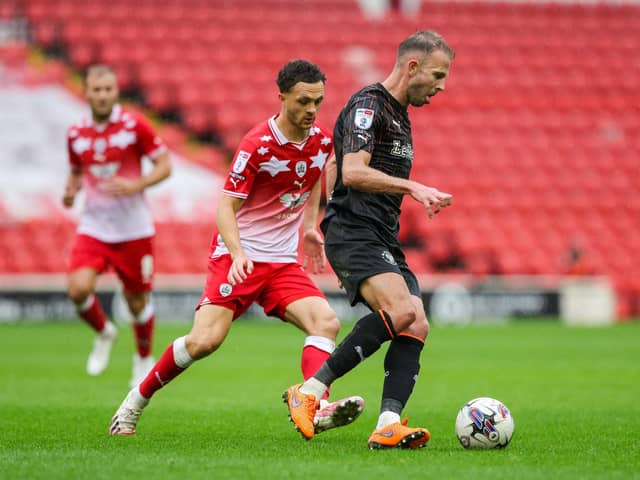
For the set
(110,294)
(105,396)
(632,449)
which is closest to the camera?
(632,449)

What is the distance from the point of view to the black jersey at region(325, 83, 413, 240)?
18.1 ft

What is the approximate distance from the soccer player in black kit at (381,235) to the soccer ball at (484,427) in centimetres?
28

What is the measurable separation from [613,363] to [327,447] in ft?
23.7

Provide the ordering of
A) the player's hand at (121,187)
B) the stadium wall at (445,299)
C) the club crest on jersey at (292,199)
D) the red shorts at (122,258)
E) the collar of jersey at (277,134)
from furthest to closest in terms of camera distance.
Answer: the stadium wall at (445,299) → the red shorts at (122,258) → the player's hand at (121,187) → the club crest on jersey at (292,199) → the collar of jersey at (277,134)

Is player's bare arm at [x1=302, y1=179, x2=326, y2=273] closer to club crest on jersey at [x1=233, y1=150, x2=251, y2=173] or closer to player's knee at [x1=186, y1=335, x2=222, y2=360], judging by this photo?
club crest on jersey at [x1=233, y1=150, x2=251, y2=173]

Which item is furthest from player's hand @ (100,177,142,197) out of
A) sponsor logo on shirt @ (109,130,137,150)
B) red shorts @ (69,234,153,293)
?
red shorts @ (69,234,153,293)

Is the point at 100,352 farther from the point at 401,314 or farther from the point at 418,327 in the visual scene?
the point at 401,314

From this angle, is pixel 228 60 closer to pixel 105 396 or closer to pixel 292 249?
pixel 105 396

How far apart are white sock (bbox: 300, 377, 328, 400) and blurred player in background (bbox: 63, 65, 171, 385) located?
3711 mm

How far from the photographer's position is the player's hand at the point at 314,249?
6434mm

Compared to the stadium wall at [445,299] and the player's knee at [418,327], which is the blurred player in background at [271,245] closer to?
the player's knee at [418,327]

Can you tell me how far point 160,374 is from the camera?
606 cm

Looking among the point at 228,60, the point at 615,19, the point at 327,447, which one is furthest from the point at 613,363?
the point at 615,19

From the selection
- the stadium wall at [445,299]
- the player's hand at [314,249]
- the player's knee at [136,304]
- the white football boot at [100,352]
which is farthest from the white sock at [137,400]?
the stadium wall at [445,299]
